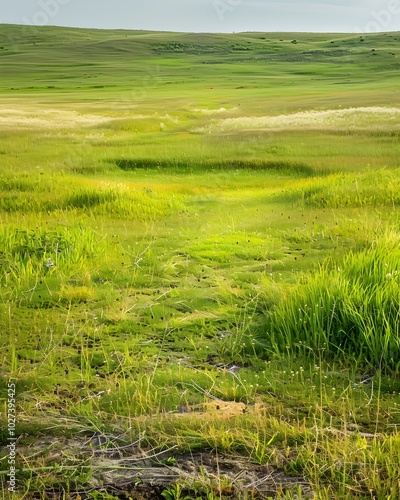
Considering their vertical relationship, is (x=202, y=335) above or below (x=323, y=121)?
below

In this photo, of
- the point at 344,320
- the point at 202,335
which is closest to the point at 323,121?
the point at 202,335

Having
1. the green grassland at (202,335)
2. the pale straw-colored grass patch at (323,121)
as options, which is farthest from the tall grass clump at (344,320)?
the pale straw-colored grass patch at (323,121)

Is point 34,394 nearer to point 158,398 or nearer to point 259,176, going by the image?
point 158,398

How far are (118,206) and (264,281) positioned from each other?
7.93m

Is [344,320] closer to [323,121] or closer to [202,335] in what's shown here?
[202,335]

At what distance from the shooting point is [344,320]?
26.2ft

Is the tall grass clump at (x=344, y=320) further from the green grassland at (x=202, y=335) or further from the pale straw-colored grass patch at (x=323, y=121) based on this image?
the pale straw-colored grass patch at (x=323, y=121)

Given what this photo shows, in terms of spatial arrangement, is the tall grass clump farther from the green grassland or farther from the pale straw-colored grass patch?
the pale straw-colored grass patch

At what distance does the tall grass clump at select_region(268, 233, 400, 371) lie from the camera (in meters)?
7.55

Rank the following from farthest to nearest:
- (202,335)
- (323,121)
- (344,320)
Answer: (323,121)
(202,335)
(344,320)

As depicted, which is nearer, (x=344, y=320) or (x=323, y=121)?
(x=344, y=320)

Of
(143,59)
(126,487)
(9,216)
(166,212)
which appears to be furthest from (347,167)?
(143,59)

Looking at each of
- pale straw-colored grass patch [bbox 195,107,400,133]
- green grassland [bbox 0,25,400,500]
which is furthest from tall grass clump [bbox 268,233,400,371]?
pale straw-colored grass patch [bbox 195,107,400,133]

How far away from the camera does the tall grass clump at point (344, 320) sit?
7.55 m
